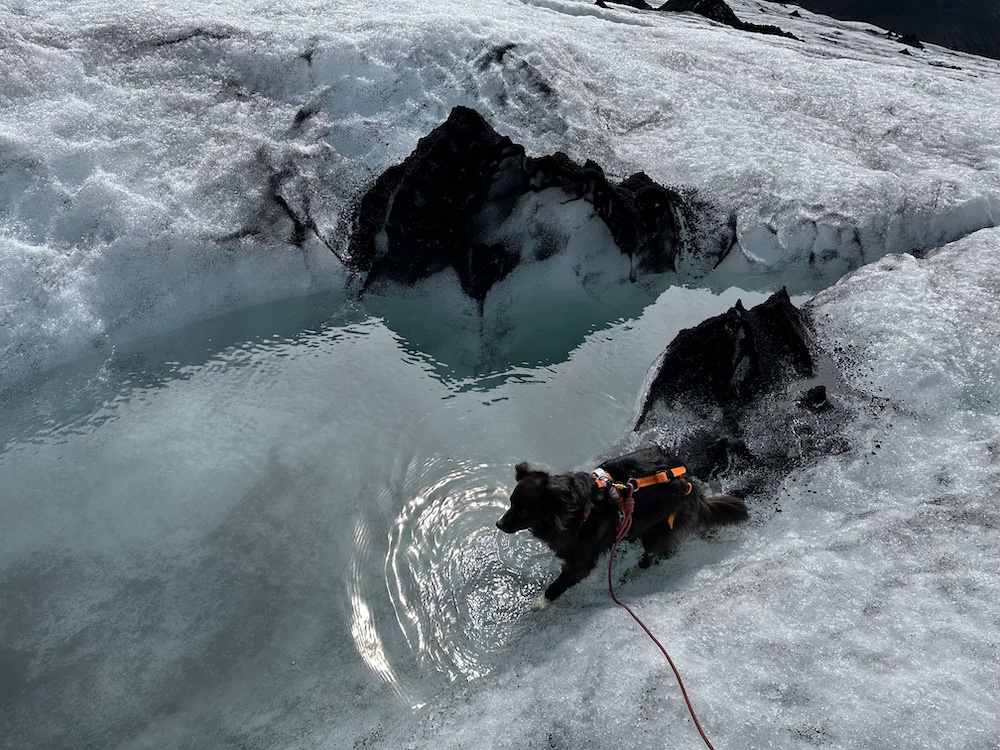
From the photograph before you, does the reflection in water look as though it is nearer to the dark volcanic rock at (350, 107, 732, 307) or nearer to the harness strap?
the harness strap

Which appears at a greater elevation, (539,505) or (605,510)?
(539,505)

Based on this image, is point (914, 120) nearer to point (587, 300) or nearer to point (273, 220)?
point (587, 300)

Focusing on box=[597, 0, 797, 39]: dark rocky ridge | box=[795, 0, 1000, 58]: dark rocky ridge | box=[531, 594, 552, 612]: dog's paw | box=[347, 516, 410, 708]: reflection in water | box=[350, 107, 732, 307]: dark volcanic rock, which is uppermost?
box=[795, 0, 1000, 58]: dark rocky ridge

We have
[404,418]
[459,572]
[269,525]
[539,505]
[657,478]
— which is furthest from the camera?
[404,418]

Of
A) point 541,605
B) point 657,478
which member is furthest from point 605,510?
point 541,605

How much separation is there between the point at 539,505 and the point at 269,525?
2474 mm

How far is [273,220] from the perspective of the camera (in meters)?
8.14

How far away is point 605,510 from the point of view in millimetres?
4367

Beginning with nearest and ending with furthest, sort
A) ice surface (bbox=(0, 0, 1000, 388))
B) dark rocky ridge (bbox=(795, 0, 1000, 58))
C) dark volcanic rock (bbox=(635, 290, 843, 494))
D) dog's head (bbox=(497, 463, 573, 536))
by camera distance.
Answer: dog's head (bbox=(497, 463, 573, 536)) < dark volcanic rock (bbox=(635, 290, 843, 494)) < ice surface (bbox=(0, 0, 1000, 388)) < dark rocky ridge (bbox=(795, 0, 1000, 58))

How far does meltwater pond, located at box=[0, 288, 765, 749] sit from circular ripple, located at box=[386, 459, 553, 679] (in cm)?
1

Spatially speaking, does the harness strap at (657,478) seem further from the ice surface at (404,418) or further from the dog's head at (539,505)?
the ice surface at (404,418)

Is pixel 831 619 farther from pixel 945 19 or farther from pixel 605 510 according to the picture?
pixel 945 19

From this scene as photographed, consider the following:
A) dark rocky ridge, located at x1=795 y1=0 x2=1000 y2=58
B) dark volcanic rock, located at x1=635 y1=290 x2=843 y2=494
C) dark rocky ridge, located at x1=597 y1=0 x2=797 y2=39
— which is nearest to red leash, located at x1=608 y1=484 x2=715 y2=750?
dark volcanic rock, located at x1=635 y1=290 x2=843 y2=494

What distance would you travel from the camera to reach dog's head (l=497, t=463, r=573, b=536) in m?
4.07
